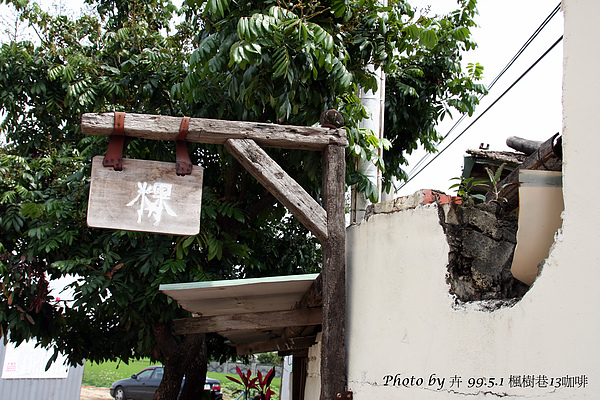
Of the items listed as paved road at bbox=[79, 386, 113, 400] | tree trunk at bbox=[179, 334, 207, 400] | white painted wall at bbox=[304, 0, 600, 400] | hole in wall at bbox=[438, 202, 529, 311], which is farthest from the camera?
paved road at bbox=[79, 386, 113, 400]

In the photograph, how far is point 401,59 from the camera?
7.19 meters

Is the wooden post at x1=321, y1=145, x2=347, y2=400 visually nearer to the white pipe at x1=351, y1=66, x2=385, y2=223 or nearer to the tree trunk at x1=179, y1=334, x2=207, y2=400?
the white pipe at x1=351, y1=66, x2=385, y2=223

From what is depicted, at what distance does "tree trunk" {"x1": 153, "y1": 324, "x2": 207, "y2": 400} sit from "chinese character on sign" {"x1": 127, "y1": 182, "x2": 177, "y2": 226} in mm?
4180

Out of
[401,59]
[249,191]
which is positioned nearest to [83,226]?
[249,191]

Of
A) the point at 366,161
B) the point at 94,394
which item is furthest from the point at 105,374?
the point at 366,161

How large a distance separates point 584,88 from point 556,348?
1.11 meters

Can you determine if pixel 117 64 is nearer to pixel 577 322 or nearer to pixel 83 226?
pixel 83 226

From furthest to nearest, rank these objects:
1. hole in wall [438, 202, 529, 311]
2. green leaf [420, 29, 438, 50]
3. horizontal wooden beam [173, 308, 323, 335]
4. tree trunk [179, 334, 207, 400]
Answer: tree trunk [179, 334, 207, 400] < green leaf [420, 29, 438, 50] < horizontal wooden beam [173, 308, 323, 335] < hole in wall [438, 202, 529, 311]

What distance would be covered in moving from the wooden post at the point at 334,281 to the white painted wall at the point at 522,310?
37cm

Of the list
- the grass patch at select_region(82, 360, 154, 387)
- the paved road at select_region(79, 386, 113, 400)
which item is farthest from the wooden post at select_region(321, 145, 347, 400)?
the grass patch at select_region(82, 360, 154, 387)

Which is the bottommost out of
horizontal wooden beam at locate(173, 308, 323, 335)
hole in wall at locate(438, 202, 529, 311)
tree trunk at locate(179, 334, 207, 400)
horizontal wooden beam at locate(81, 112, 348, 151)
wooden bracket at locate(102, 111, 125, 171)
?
tree trunk at locate(179, 334, 207, 400)

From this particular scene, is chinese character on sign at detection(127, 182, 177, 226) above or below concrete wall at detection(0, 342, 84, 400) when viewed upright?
above

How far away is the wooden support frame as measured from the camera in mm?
3451

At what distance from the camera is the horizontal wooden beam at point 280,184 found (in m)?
3.57
